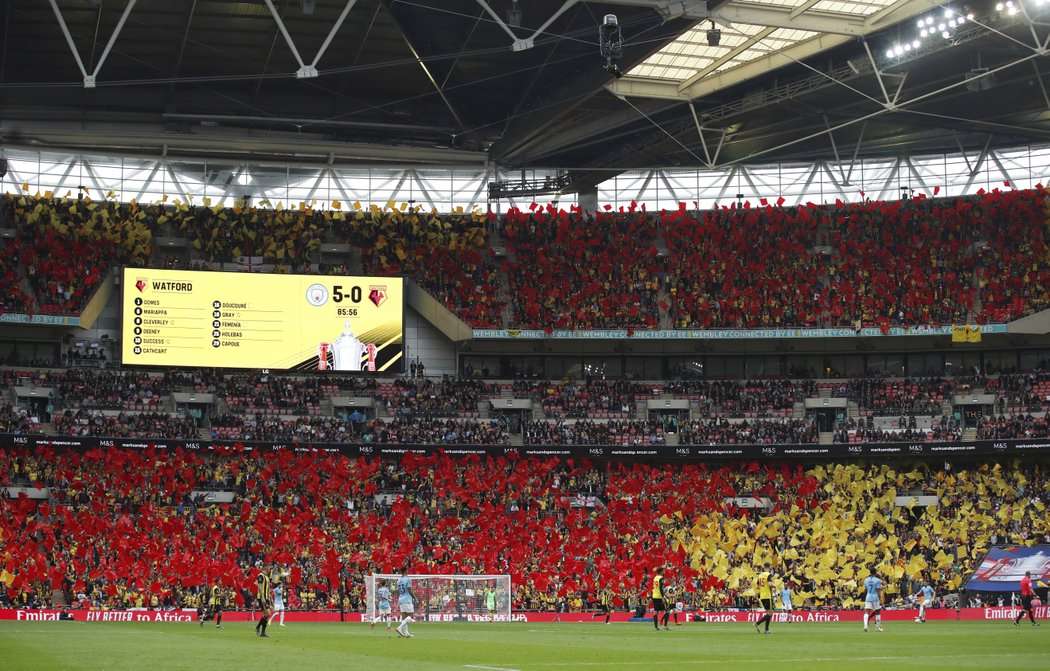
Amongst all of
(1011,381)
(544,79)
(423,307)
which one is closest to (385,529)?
(423,307)

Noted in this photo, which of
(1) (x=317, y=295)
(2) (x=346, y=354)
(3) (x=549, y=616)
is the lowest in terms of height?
(3) (x=549, y=616)

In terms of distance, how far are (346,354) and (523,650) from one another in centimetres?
3916

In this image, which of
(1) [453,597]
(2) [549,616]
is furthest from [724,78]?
(1) [453,597]

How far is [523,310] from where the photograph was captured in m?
65.8

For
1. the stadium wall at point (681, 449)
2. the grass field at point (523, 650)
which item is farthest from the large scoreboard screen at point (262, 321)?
the grass field at point (523, 650)

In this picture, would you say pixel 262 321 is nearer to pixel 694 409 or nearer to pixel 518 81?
pixel 518 81

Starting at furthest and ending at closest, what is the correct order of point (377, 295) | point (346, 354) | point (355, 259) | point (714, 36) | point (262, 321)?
point (355, 259)
point (377, 295)
point (346, 354)
point (262, 321)
point (714, 36)

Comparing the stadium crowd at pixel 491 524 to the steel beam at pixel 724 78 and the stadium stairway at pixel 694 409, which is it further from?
the steel beam at pixel 724 78

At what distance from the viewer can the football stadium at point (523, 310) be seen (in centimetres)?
4947

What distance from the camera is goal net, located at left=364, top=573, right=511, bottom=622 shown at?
145 feet

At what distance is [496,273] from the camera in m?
68.2

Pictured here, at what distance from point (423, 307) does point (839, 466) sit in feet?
78.3

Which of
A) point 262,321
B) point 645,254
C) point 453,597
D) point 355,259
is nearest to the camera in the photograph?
point 453,597

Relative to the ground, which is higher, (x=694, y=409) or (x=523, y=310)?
(x=523, y=310)
